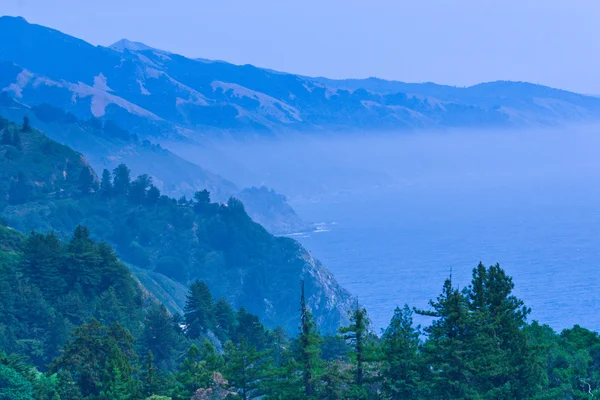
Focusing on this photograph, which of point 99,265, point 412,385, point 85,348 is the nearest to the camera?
point 412,385

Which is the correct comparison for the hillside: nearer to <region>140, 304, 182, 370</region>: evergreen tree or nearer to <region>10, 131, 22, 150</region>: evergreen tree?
<region>10, 131, 22, 150</region>: evergreen tree

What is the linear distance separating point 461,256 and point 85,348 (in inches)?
6366

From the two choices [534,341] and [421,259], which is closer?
[534,341]

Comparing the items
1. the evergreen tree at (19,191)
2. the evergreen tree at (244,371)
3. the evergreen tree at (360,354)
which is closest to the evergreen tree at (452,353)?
the evergreen tree at (360,354)

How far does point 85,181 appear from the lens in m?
150

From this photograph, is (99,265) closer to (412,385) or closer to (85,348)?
(85,348)

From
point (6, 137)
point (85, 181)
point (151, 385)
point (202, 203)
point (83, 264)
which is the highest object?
point (6, 137)

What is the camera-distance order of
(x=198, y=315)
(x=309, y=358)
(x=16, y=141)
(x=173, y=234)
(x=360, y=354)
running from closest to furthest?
1. (x=309, y=358)
2. (x=360, y=354)
3. (x=198, y=315)
4. (x=16, y=141)
5. (x=173, y=234)

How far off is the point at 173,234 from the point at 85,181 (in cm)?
1700

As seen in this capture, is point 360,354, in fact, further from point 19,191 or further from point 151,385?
point 19,191

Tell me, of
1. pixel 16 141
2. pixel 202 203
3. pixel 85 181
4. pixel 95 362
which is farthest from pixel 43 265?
pixel 202 203

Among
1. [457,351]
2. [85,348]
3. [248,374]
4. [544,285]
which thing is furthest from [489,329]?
[544,285]

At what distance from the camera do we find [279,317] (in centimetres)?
14938

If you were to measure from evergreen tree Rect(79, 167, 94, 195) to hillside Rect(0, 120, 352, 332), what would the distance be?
6.4 inches
